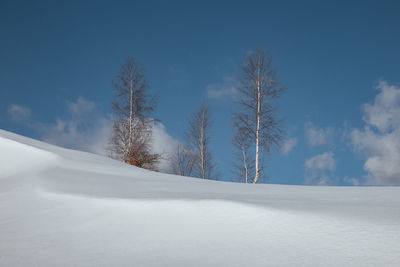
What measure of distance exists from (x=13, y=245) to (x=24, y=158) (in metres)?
1.65

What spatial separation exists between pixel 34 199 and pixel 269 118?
650 centimetres

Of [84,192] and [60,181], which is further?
[60,181]

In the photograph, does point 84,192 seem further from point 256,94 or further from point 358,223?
point 256,94

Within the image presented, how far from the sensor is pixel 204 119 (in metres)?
10.4

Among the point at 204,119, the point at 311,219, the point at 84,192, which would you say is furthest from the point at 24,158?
the point at 204,119

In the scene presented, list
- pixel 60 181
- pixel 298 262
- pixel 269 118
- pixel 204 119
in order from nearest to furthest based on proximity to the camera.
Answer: pixel 298 262 < pixel 60 181 < pixel 269 118 < pixel 204 119

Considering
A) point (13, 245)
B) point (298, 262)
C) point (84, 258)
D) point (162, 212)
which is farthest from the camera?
point (162, 212)

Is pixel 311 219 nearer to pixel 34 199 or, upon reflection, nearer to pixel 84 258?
pixel 84 258

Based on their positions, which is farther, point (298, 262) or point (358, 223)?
point (358, 223)

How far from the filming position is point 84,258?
2.94 feet

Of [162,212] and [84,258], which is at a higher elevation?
[162,212]

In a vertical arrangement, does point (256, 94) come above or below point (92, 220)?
above

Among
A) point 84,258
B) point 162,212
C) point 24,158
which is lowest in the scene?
point 84,258

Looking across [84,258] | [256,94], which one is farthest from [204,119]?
[84,258]
